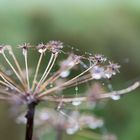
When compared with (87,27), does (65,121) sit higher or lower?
lower

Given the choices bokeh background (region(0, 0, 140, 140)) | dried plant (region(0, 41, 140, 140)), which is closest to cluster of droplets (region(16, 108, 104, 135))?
dried plant (region(0, 41, 140, 140))

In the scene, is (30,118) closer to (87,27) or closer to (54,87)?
(54,87)

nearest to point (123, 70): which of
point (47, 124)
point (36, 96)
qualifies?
point (47, 124)

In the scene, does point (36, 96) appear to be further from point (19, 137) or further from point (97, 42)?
point (97, 42)

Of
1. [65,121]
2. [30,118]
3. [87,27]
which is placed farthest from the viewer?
[87,27]

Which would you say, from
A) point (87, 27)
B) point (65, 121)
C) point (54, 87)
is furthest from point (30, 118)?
point (87, 27)

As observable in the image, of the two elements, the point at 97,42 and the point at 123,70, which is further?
the point at 97,42

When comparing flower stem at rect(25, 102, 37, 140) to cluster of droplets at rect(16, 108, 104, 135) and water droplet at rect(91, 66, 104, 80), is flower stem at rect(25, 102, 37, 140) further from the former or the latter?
cluster of droplets at rect(16, 108, 104, 135)

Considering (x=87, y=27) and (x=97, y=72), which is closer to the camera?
(x=97, y=72)

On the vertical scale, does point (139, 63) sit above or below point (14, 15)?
below
